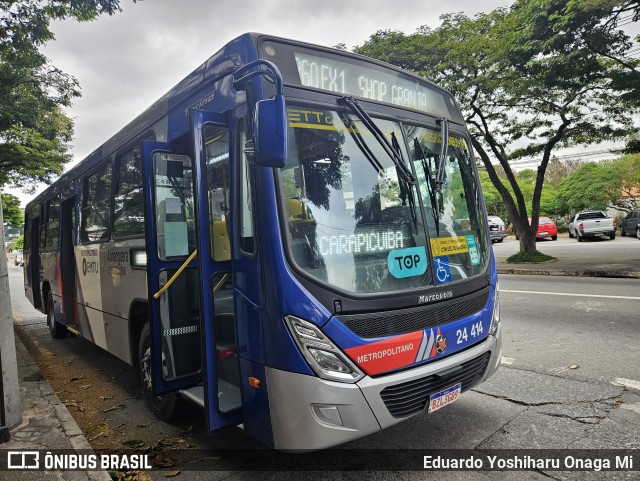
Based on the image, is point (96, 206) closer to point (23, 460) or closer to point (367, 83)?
point (23, 460)

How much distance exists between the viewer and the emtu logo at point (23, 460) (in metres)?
3.31

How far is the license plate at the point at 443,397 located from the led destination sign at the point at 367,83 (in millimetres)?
2149

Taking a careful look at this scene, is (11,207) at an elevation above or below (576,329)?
above

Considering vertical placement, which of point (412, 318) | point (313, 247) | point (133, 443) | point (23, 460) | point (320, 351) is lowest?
point (133, 443)

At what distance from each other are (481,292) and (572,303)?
5.79m

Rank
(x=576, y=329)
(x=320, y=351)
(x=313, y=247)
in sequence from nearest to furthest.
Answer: (x=320, y=351)
(x=313, y=247)
(x=576, y=329)

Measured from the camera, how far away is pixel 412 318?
302 centimetres

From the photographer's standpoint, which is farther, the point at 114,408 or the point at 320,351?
the point at 114,408

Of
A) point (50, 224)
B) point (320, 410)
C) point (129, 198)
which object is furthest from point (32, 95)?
point (320, 410)

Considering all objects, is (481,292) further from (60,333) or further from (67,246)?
(60,333)

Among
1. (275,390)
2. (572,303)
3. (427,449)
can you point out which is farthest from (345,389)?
(572,303)

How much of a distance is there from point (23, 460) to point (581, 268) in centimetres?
1358

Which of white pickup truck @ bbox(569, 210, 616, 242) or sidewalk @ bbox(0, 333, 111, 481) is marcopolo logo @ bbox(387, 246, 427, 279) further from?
white pickup truck @ bbox(569, 210, 616, 242)

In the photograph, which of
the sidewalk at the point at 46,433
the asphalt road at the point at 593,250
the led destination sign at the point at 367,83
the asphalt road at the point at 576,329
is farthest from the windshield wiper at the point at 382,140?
the asphalt road at the point at 593,250
